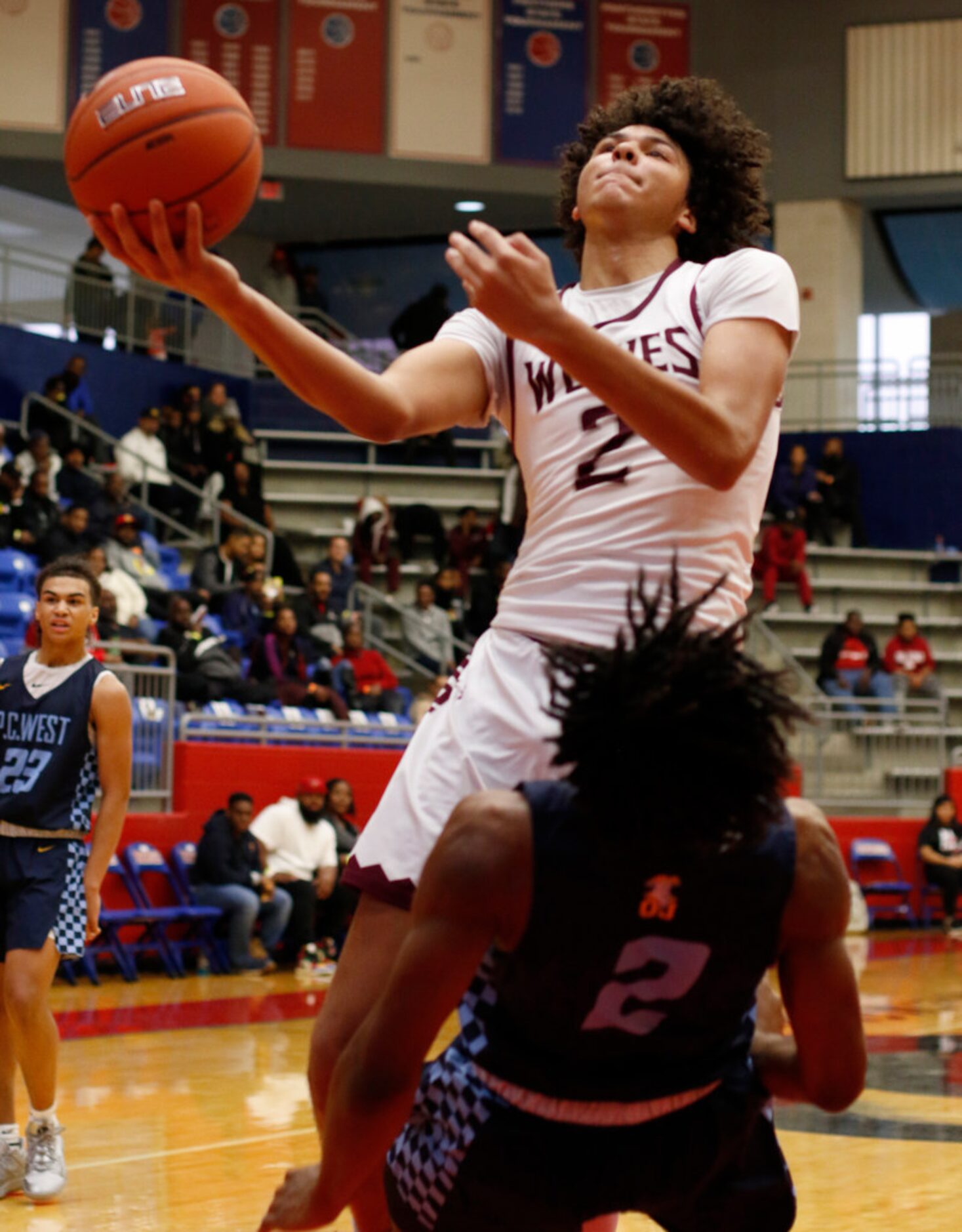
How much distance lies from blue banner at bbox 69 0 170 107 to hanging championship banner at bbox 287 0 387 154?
1.38 m

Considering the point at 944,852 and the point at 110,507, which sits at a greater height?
the point at 110,507

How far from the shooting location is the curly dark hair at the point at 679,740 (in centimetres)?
214

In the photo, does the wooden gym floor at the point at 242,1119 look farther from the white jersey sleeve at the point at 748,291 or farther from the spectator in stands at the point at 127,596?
the spectator in stands at the point at 127,596

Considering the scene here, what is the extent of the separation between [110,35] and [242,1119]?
14.0 metres

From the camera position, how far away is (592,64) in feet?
62.5

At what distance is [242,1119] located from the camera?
623 cm

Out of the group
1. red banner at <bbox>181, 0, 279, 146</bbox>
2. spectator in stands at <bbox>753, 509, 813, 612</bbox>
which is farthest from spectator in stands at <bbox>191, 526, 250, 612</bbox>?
spectator in stands at <bbox>753, 509, 813, 612</bbox>

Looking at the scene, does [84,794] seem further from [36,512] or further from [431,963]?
[36,512]

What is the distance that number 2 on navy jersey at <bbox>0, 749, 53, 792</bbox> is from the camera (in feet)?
17.6

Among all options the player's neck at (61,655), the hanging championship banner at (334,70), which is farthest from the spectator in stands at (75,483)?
the player's neck at (61,655)

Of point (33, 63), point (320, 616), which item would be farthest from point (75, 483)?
point (33, 63)

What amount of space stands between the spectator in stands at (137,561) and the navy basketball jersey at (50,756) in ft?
25.8

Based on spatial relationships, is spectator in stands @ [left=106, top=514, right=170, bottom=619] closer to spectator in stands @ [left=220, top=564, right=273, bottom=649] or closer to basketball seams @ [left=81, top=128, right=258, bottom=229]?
spectator in stands @ [left=220, top=564, right=273, bottom=649]

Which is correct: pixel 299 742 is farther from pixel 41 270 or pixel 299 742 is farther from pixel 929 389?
pixel 929 389
